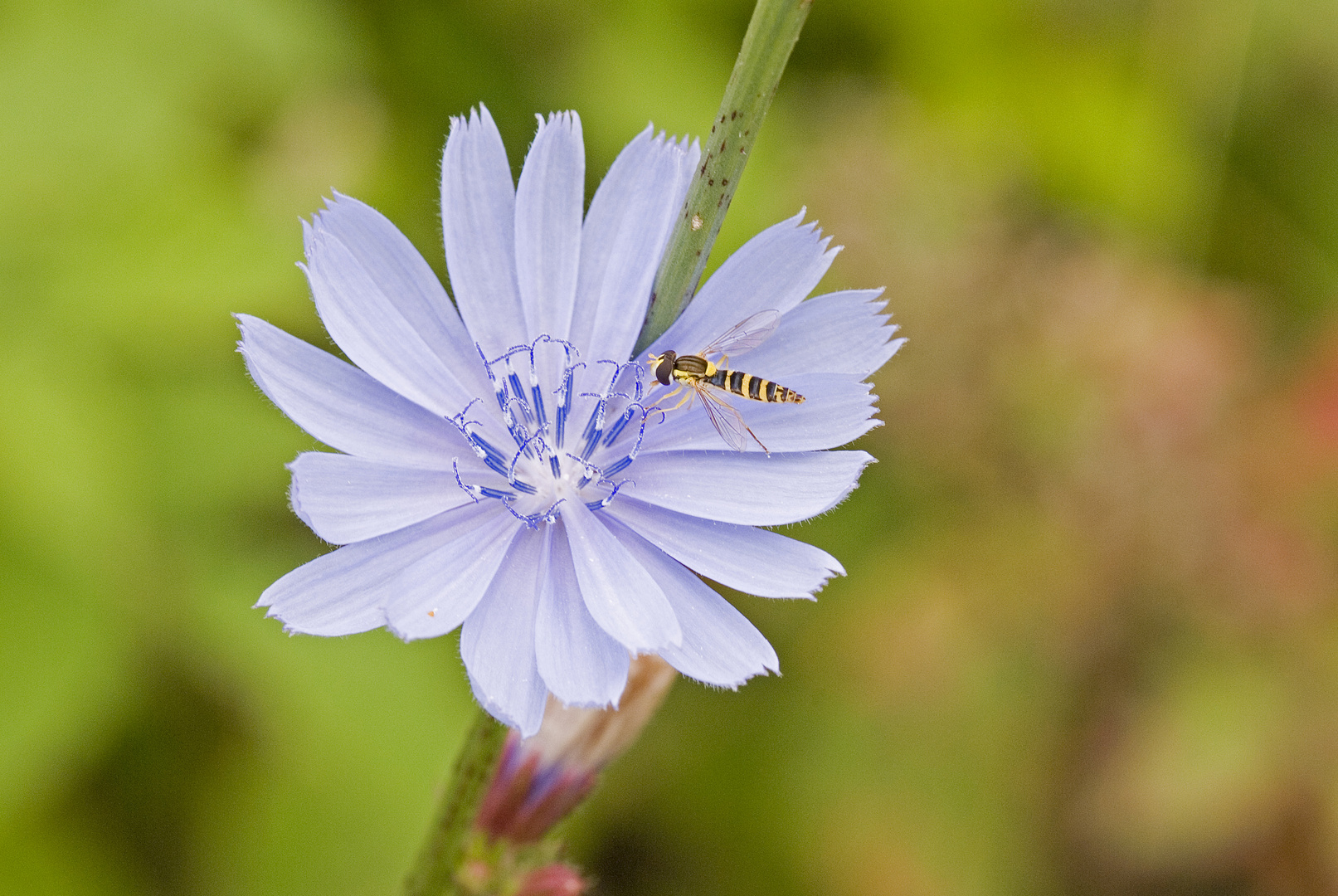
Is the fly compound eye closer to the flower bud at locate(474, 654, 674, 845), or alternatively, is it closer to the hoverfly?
the hoverfly

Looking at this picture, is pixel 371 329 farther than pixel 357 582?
Yes

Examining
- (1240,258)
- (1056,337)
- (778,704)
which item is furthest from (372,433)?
(1240,258)

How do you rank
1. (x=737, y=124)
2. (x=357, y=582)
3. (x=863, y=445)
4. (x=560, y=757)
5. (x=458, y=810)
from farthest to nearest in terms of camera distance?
(x=863, y=445), (x=560, y=757), (x=458, y=810), (x=357, y=582), (x=737, y=124)

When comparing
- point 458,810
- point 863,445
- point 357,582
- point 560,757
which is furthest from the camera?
point 863,445

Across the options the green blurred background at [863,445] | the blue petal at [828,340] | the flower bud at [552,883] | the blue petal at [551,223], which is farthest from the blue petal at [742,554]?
the green blurred background at [863,445]

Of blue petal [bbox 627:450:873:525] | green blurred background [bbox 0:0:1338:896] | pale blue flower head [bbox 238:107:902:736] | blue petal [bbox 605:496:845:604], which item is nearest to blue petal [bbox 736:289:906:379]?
pale blue flower head [bbox 238:107:902:736]

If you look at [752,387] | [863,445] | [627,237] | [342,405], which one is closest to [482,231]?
[627,237]

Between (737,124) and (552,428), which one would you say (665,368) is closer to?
(552,428)
